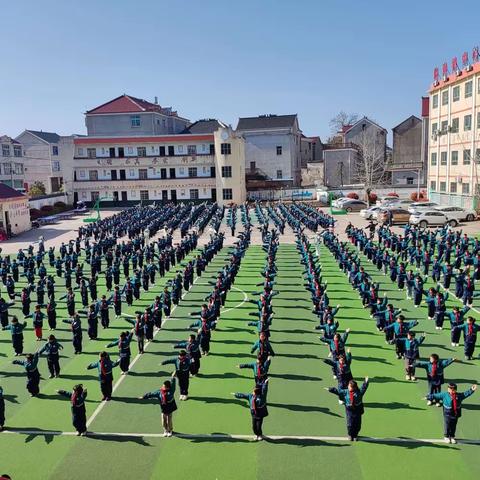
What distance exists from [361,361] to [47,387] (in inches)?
293

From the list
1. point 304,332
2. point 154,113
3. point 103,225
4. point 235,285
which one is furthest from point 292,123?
point 304,332

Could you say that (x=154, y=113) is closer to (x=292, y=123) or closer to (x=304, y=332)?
(x=292, y=123)

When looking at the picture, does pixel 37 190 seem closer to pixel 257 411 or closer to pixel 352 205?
pixel 352 205

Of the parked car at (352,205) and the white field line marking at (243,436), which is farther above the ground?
the parked car at (352,205)

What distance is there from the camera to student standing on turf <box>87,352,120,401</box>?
411 inches

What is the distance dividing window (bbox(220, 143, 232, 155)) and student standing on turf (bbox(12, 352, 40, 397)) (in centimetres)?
4527

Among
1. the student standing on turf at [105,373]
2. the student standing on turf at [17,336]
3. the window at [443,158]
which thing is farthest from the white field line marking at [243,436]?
the window at [443,158]

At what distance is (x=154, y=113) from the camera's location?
204ft

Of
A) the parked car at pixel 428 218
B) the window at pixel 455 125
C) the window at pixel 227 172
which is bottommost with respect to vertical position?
the parked car at pixel 428 218

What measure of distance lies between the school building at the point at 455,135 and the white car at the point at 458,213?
1.89m

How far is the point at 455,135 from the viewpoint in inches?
1737

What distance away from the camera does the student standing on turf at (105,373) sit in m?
10.4

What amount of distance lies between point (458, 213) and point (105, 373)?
32.9m

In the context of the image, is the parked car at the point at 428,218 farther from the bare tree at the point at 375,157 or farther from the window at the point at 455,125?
the bare tree at the point at 375,157
